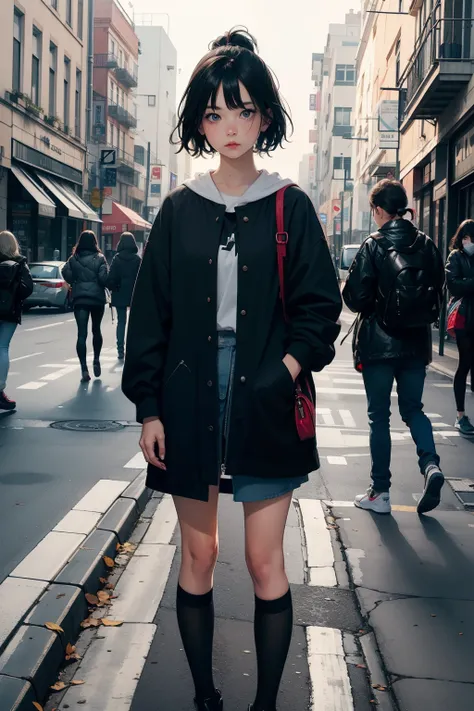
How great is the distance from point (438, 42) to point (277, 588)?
18.3m

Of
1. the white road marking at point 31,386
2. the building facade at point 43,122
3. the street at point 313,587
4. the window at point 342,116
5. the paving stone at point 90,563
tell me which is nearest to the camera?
the street at point 313,587

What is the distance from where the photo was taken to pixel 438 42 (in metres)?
19.2

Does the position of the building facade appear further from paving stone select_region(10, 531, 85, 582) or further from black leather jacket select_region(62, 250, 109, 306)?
paving stone select_region(10, 531, 85, 582)

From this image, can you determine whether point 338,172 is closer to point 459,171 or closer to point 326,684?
point 459,171

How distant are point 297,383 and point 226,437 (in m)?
0.26

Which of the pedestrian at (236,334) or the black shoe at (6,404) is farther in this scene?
the black shoe at (6,404)

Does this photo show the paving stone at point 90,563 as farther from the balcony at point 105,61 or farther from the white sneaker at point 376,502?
the balcony at point 105,61

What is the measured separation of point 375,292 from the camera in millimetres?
5523

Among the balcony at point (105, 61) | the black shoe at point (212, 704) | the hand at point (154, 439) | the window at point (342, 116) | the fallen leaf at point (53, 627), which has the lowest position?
the black shoe at point (212, 704)

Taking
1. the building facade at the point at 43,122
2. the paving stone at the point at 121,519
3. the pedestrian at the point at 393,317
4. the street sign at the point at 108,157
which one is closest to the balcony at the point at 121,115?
the building facade at the point at 43,122

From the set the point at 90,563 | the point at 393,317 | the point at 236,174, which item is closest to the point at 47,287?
the point at 393,317

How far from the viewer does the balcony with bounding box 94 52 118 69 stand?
5497 cm

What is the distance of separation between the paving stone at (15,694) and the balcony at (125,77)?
56.6 meters

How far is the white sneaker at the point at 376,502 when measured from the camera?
5.61 meters
